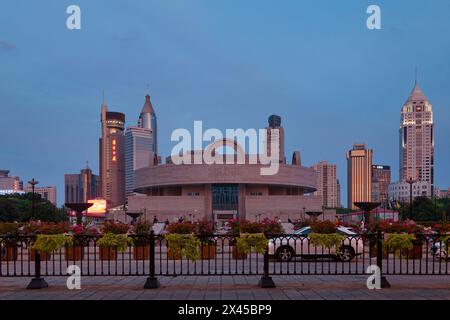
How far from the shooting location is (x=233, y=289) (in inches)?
436

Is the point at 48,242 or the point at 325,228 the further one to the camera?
the point at 325,228

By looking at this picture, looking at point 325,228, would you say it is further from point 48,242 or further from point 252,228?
point 48,242

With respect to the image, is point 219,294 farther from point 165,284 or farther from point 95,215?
point 95,215

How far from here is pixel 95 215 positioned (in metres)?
133

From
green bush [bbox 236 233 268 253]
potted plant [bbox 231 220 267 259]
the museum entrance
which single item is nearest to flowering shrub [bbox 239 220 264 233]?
potted plant [bbox 231 220 267 259]

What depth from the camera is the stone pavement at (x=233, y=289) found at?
33.2 ft

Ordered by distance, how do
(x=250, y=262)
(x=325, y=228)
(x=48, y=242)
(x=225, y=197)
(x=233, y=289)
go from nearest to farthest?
(x=233, y=289), (x=48, y=242), (x=325, y=228), (x=250, y=262), (x=225, y=197)

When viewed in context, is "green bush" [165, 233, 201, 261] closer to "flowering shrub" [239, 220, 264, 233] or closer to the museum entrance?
"flowering shrub" [239, 220, 264, 233]

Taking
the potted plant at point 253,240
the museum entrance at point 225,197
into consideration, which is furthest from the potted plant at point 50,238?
the museum entrance at point 225,197

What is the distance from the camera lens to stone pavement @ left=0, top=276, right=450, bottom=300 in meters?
10.1

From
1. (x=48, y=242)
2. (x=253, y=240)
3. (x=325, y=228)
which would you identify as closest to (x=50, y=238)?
(x=48, y=242)

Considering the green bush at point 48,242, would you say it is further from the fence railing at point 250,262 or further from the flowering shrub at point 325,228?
the flowering shrub at point 325,228
